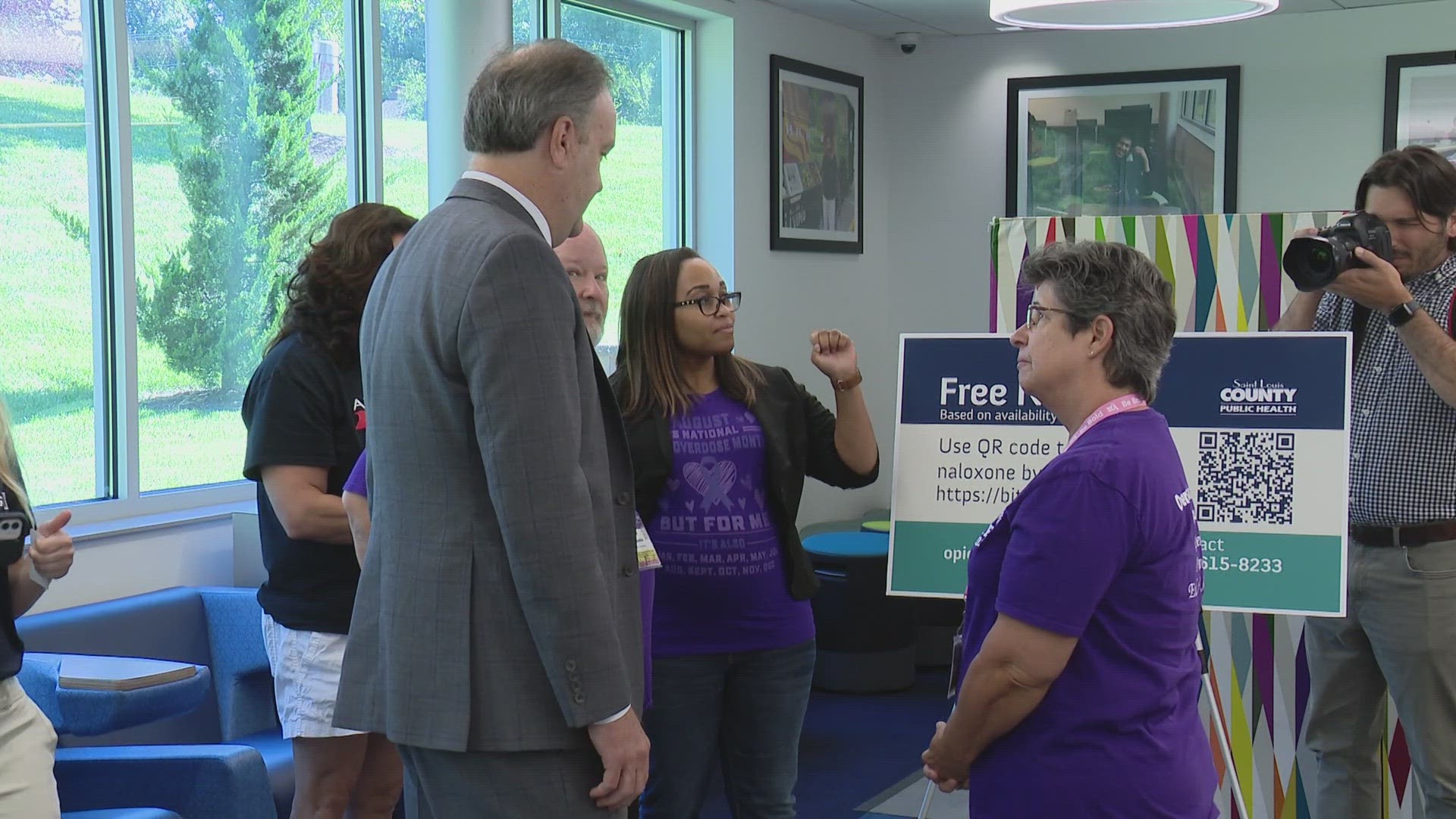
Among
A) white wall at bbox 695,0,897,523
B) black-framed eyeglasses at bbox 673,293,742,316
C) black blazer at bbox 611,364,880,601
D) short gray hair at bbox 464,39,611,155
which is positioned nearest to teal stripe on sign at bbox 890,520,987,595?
black blazer at bbox 611,364,880,601

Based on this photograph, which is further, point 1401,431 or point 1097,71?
point 1097,71

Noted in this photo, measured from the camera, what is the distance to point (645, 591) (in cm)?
196

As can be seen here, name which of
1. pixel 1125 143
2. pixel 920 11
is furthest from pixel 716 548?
pixel 1125 143

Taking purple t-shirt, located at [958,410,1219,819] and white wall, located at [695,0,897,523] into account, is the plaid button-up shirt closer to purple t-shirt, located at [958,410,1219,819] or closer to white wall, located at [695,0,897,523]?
purple t-shirt, located at [958,410,1219,819]

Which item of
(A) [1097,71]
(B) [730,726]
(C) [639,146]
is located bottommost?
(B) [730,726]

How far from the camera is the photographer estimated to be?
2.67m

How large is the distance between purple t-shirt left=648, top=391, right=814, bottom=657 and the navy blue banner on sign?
0.90 m

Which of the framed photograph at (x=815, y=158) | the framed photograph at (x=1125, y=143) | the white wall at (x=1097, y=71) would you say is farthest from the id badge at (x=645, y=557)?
Result: the white wall at (x=1097, y=71)

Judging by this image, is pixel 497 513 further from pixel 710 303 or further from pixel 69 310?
pixel 69 310

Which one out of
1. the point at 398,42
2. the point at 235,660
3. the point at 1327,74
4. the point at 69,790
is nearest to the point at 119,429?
the point at 235,660

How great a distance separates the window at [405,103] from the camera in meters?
4.43

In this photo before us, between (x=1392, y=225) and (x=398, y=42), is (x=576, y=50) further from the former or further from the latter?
(x=398, y=42)

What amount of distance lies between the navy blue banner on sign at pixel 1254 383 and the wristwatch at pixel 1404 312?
114mm

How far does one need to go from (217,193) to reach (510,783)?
283cm
